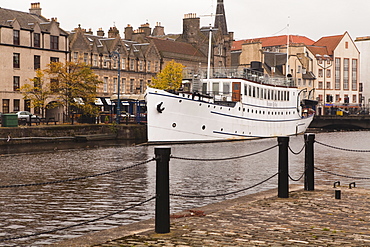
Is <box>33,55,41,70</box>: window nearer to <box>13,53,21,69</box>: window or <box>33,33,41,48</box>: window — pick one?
<box>33,33,41,48</box>: window

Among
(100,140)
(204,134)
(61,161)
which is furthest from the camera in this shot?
(100,140)

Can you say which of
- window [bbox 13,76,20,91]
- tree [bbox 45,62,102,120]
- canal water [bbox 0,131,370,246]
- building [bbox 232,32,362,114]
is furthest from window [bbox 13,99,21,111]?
building [bbox 232,32,362,114]

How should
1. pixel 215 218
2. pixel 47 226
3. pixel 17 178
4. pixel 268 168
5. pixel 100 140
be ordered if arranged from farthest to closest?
pixel 100 140 → pixel 268 168 → pixel 17 178 → pixel 47 226 → pixel 215 218

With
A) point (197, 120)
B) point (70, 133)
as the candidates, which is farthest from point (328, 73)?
point (70, 133)

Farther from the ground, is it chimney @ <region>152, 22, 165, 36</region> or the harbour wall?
chimney @ <region>152, 22, 165, 36</region>

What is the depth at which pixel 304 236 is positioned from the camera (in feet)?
27.1

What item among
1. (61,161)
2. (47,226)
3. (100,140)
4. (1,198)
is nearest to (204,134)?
(100,140)

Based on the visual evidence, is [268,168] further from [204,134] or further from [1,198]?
[204,134]

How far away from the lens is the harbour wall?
40459 millimetres

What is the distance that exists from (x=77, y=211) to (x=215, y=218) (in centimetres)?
423

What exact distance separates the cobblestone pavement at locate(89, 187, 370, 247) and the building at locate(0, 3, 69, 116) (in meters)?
48.4

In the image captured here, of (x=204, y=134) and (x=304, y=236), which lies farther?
(x=204, y=134)

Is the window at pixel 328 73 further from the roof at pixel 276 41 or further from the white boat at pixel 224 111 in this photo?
the white boat at pixel 224 111

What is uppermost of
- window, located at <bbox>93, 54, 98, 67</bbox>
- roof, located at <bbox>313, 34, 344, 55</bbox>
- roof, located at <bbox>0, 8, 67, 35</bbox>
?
roof, located at <bbox>313, 34, 344, 55</bbox>
